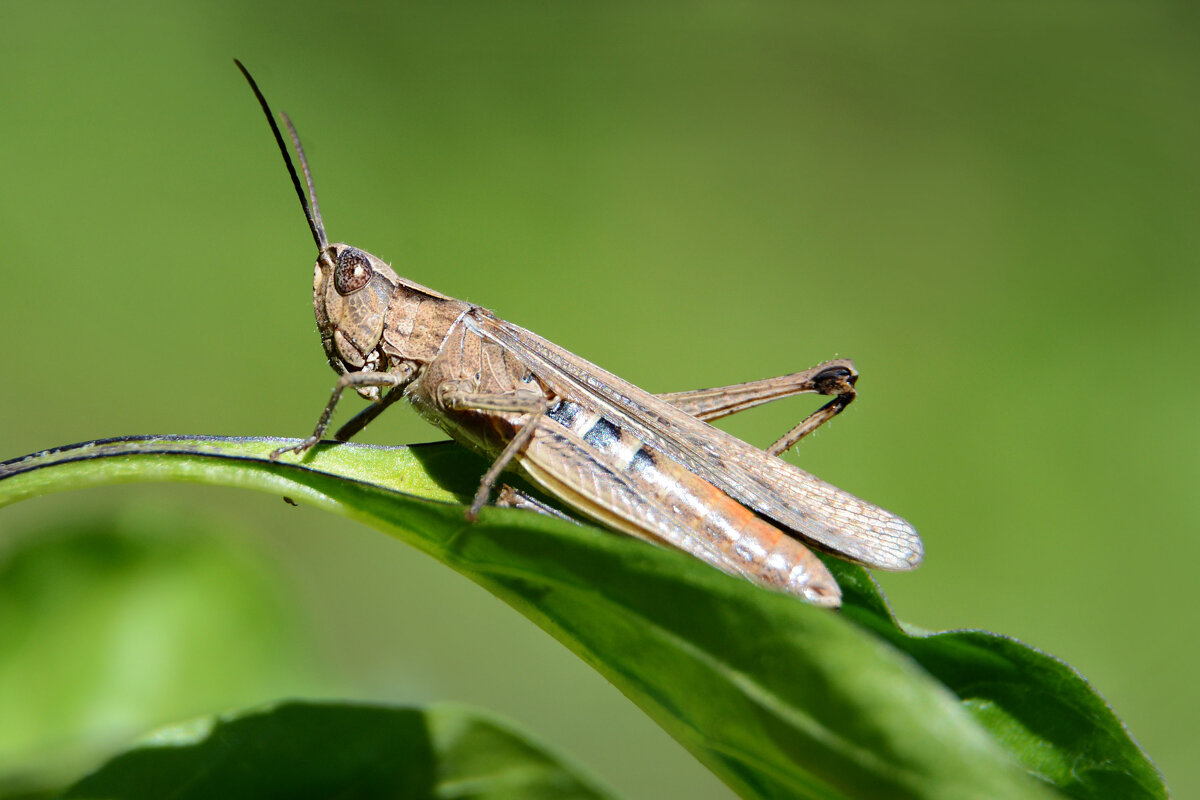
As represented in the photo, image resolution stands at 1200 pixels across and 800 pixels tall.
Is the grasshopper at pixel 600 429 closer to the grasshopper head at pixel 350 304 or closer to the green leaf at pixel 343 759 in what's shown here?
the grasshopper head at pixel 350 304

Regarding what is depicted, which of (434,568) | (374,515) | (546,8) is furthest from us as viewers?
(546,8)

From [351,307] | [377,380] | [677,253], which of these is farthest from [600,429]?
[677,253]

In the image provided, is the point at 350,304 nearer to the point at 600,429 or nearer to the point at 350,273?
the point at 350,273

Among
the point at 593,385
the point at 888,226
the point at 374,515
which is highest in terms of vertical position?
the point at 888,226

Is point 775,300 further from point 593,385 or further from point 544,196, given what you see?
point 593,385

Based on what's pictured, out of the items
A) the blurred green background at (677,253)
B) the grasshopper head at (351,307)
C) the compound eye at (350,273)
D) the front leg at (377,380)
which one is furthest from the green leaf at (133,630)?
the blurred green background at (677,253)

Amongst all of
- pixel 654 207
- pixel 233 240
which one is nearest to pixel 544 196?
pixel 654 207

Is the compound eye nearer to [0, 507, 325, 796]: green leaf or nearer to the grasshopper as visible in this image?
the grasshopper
